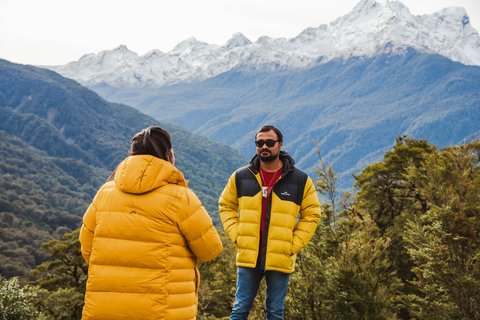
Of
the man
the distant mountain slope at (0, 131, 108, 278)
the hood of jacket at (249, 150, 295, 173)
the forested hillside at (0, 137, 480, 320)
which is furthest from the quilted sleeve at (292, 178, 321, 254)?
the distant mountain slope at (0, 131, 108, 278)

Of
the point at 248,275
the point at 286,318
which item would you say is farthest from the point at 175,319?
the point at 286,318

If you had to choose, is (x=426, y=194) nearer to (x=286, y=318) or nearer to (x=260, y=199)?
(x=286, y=318)

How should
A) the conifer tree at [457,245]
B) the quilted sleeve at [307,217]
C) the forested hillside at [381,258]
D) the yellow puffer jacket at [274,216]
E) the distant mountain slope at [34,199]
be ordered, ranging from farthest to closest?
1. the distant mountain slope at [34,199]
2. the conifer tree at [457,245]
3. the forested hillside at [381,258]
4. the quilted sleeve at [307,217]
5. the yellow puffer jacket at [274,216]

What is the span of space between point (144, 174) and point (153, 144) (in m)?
0.25

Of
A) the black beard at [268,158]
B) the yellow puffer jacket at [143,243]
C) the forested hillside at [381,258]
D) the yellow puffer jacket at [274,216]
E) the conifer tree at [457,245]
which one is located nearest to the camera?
the yellow puffer jacket at [143,243]

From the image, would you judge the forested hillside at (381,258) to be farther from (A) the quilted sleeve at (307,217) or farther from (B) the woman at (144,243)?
(B) the woman at (144,243)

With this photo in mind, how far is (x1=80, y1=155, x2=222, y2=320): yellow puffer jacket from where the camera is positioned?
2584 mm

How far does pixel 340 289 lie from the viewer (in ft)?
22.0

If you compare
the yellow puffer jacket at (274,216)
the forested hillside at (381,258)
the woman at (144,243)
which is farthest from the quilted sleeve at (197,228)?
the forested hillside at (381,258)

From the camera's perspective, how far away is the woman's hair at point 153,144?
109 inches

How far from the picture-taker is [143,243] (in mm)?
2613

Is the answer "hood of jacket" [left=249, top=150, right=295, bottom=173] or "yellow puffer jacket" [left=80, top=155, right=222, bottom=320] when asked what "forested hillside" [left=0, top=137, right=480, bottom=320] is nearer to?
"hood of jacket" [left=249, top=150, right=295, bottom=173]

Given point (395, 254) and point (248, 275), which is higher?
point (395, 254)

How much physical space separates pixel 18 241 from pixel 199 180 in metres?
122
